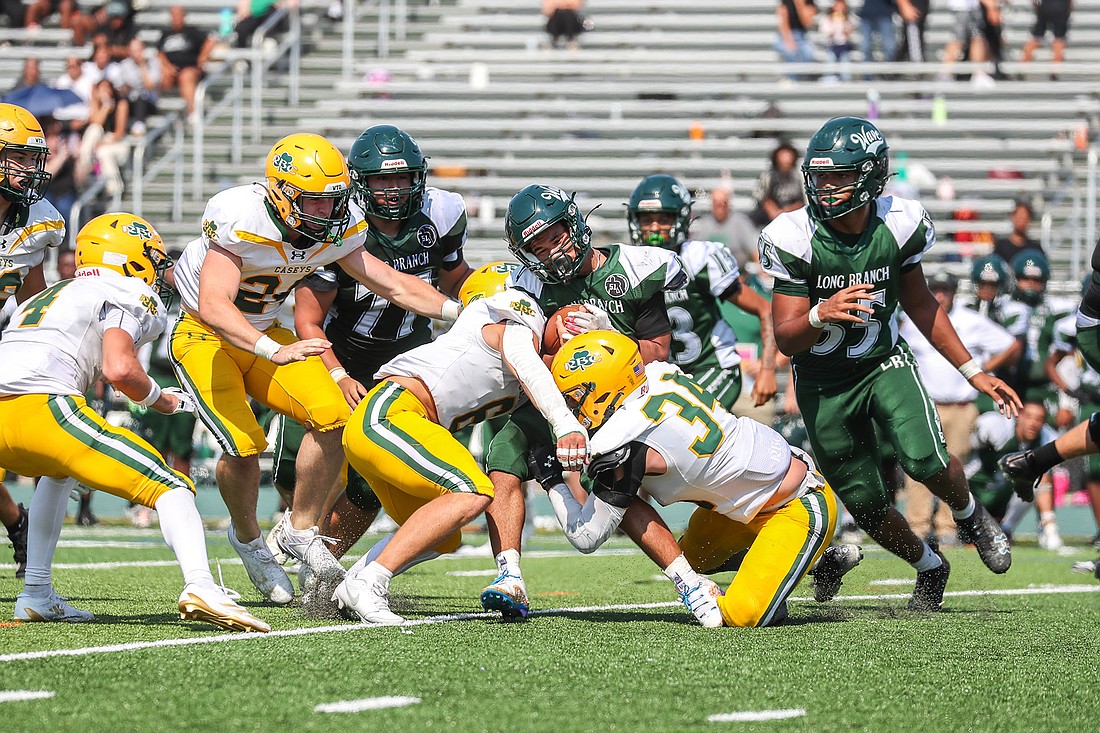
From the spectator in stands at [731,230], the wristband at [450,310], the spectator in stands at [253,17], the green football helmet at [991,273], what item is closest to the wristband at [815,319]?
the wristband at [450,310]

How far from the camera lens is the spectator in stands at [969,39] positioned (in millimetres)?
15305

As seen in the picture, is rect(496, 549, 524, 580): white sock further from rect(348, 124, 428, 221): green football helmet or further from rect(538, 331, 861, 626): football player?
rect(348, 124, 428, 221): green football helmet

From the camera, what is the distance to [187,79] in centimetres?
1634

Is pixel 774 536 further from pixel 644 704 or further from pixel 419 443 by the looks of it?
pixel 644 704

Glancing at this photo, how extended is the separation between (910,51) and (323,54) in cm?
668

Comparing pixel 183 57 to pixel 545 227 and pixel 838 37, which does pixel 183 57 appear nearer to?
pixel 838 37

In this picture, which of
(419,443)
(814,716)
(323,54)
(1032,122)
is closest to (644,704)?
(814,716)

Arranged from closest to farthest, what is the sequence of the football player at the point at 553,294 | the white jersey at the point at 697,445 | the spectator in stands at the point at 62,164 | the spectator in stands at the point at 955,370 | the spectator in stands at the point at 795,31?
the white jersey at the point at 697,445 < the football player at the point at 553,294 < the spectator in stands at the point at 955,370 < the spectator in stands at the point at 62,164 < the spectator in stands at the point at 795,31

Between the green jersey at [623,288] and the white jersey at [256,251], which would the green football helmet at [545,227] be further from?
the white jersey at [256,251]

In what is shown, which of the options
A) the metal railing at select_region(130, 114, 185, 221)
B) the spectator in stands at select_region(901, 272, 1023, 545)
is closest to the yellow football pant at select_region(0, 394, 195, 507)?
the spectator in stands at select_region(901, 272, 1023, 545)

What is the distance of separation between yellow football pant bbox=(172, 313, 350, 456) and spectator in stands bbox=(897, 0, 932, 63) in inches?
432

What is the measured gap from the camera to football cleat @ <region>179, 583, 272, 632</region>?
4.45 m

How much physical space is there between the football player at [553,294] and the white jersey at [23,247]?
208cm

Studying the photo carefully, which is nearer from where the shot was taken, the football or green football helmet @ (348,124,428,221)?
the football
